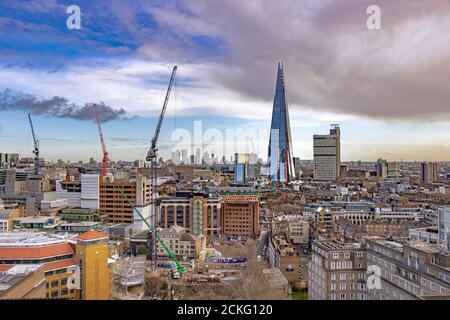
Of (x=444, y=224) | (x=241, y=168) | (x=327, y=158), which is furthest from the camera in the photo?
(x=327, y=158)

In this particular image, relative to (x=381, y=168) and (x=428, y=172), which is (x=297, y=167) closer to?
(x=381, y=168)

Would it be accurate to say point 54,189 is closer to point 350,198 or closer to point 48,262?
point 350,198

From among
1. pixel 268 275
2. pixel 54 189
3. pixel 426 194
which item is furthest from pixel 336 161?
pixel 268 275

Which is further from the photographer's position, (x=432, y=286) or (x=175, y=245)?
(x=175, y=245)

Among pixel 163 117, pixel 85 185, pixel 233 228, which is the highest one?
pixel 163 117

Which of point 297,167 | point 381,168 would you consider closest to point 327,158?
point 297,167
